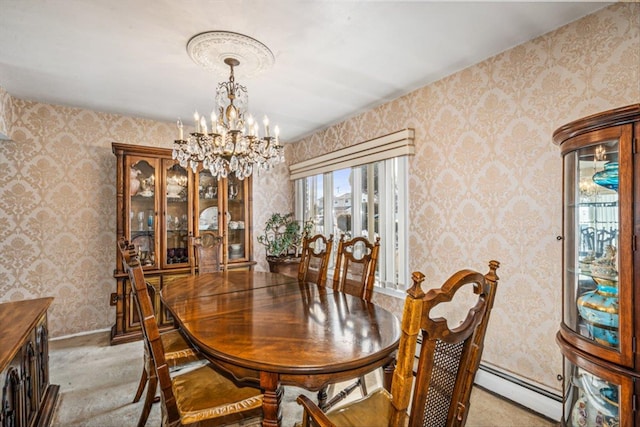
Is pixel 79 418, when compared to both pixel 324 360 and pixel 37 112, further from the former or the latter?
pixel 37 112

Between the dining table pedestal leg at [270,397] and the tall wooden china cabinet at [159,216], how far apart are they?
2278 millimetres

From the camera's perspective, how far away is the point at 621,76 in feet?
5.51

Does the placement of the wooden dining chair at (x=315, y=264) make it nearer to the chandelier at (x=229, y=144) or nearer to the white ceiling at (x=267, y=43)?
the chandelier at (x=229, y=144)

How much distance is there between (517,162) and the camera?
6.95 feet

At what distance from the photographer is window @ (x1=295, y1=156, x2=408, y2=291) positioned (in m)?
3.03

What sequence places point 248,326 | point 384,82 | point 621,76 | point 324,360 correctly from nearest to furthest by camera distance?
point 324,360, point 248,326, point 621,76, point 384,82

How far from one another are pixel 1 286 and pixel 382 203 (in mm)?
3827

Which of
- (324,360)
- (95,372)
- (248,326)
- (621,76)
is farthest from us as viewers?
(95,372)

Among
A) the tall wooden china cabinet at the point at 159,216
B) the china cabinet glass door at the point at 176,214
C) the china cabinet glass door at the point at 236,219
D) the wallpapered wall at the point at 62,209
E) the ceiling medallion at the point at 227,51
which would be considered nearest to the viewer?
the ceiling medallion at the point at 227,51

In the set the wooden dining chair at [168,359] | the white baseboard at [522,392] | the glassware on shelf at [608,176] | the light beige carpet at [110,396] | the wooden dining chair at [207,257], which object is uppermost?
the glassware on shelf at [608,176]

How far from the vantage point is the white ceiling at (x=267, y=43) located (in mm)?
1719

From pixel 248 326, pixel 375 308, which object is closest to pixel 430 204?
pixel 375 308

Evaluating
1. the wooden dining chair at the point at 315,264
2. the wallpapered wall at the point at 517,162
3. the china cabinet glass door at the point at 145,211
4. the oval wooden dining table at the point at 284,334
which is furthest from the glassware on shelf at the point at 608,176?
the china cabinet glass door at the point at 145,211

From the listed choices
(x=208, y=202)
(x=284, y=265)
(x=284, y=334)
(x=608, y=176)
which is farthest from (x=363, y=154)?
(x=284, y=334)
